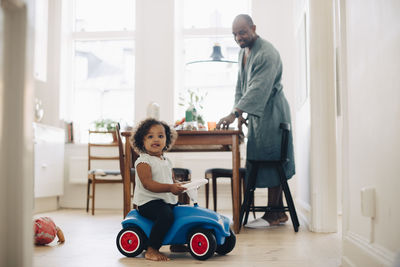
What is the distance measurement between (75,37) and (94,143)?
57.8 inches

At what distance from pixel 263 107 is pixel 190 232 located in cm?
138

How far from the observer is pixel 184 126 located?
3498 mm

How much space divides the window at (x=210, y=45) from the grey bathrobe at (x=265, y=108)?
2.10 metres

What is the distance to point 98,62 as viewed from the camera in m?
5.88

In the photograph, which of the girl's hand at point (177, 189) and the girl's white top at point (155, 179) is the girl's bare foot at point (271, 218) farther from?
the girl's hand at point (177, 189)

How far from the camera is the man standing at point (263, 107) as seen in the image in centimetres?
334

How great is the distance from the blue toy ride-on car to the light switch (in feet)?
2.51

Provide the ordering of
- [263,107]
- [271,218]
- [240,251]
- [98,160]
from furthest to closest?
[98,160], [271,218], [263,107], [240,251]

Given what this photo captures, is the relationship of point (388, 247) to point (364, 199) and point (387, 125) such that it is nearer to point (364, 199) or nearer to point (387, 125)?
point (364, 199)

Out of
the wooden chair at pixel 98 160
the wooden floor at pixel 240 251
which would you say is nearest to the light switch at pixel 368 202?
the wooden floor at pixel 240 251

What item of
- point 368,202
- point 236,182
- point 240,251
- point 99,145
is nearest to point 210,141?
point 236,182

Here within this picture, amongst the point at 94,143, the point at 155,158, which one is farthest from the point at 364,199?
the point at 94,143

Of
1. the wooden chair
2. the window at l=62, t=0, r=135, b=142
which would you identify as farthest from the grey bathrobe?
the window at l=62, t=0, r=135, b=142

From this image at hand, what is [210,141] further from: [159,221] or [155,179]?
[159,221]
